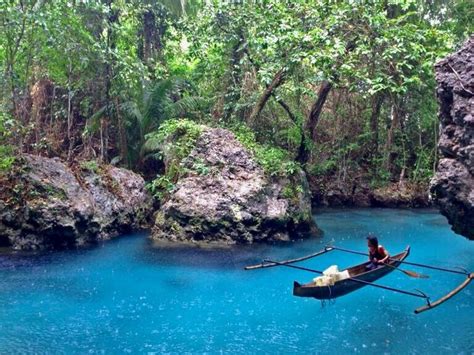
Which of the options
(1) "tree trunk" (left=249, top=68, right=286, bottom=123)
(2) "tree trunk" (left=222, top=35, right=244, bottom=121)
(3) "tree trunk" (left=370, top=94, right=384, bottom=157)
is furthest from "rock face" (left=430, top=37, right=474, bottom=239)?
(3) "tree trunk" (left=370, top=94, right=384, bottom=157)

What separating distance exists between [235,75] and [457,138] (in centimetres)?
1136

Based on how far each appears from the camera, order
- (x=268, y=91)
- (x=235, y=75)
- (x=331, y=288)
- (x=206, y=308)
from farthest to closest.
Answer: (x=235, y=75) < (x=268, y=91) < (x=206, y=308) < (x=331, y=288)

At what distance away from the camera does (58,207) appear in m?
12.0

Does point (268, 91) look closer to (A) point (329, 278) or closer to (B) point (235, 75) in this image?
(B) point (235, 75)

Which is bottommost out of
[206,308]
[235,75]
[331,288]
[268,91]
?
[206,308]

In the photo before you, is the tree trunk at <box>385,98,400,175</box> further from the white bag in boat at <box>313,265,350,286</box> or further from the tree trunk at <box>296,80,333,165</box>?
the white bag in boat at <box>313,265,350,286</box>

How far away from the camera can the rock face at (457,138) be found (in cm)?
823

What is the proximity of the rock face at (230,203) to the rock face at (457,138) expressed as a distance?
5.11 m

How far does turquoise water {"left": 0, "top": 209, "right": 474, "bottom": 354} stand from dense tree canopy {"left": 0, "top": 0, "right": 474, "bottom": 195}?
13.6 ft

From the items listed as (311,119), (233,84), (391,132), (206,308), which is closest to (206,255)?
(206,308)

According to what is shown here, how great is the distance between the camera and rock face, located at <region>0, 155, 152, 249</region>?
11.9m

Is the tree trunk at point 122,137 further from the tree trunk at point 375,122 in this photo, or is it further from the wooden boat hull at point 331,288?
the wooden boat hull at point 331,288

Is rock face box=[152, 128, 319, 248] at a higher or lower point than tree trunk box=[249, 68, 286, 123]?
lower

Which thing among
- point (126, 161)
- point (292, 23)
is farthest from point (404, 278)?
point (126, 161)
